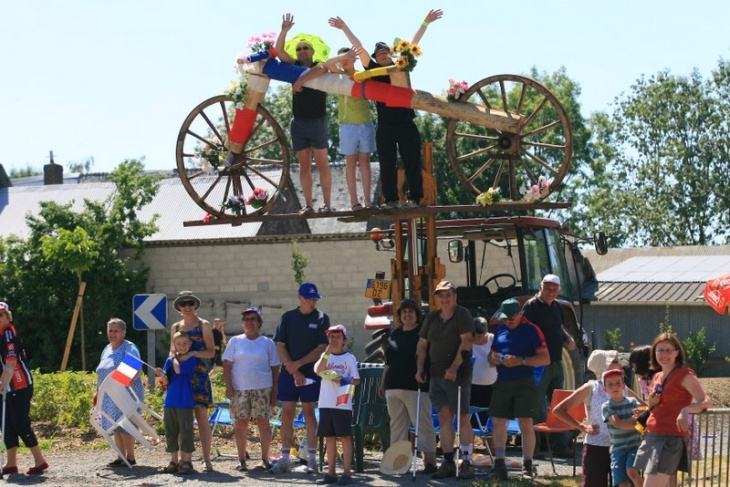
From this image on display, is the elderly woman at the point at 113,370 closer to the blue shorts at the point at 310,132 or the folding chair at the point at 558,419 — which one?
the blue shorts at the point at 310,132

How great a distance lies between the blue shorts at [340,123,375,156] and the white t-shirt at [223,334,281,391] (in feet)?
6.62

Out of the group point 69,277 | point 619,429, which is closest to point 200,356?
point 619,429

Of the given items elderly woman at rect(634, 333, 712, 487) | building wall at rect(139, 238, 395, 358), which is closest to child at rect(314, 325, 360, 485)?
elderly woman at rect(634, 333, 712, 487)

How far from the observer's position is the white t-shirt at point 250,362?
12055 millimetres

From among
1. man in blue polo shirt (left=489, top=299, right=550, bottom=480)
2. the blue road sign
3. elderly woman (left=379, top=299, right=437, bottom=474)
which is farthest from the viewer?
the blue road sign

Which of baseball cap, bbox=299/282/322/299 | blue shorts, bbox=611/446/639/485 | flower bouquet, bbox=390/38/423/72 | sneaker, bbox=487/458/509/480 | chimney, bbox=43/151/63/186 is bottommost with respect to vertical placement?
sneaker, bbox=487/458/509/480

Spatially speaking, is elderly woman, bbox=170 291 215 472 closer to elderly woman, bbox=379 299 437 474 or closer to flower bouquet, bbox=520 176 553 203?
elderly woman, bbox=379 299 437 474

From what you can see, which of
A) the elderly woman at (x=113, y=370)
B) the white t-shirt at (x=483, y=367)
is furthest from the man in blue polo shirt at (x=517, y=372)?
the elderly woman at (x=113, y=370)

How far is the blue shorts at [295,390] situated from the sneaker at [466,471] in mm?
1637

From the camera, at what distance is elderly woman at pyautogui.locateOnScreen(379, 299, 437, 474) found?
11.6m

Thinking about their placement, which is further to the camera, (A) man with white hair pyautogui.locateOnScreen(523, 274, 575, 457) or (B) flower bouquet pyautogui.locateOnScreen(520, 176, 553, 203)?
(A) man with white hair pyautogui.locateOnScreen(523, 274, 575, 457)

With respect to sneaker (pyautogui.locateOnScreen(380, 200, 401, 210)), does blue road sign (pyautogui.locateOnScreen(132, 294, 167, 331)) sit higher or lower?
lower

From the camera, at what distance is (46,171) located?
151 ft

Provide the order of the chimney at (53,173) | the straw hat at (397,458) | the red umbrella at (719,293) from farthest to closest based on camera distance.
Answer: the chimney at (53,173) → the red umbrella at (719,293) → the straw hat at (397,458)
